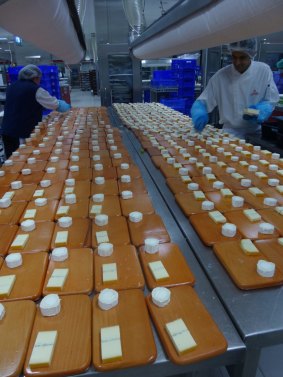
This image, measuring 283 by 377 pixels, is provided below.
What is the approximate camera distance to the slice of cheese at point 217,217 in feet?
3.45

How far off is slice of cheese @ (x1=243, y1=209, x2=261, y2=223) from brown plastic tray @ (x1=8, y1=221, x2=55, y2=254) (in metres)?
0.70

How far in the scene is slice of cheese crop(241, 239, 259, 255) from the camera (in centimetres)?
86

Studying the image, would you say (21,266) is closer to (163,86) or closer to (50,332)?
(50,332)

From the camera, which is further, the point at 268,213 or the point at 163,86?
the point at 163,86

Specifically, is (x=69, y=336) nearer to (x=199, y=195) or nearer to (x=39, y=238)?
(x=39, y=238)

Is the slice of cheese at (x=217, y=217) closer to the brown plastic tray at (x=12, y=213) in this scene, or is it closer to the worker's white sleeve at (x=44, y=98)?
the brown plastic tray at (x=12, y=213)

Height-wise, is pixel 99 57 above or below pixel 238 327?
above

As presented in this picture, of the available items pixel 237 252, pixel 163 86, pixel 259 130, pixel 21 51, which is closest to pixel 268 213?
pixel 237 252

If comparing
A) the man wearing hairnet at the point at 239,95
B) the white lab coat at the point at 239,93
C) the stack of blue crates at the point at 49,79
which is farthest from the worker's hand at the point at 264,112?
the stack of blue crates at the point at 49,79

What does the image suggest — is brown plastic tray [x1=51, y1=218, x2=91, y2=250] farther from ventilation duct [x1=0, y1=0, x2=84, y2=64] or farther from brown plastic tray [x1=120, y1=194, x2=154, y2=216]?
ventilation duct [x1=0, y1=0, x2=84, y2=64]

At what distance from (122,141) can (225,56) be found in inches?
142

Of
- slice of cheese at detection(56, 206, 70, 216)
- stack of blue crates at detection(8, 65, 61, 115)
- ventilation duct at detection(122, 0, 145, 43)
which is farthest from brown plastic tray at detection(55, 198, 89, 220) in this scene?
stack of blue crates at detection(8, 65, 61, 115)

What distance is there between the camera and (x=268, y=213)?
1.12 meters

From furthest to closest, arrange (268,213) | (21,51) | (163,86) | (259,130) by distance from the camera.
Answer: (21,51) → (163,86) → (259,130) → (268,213)
